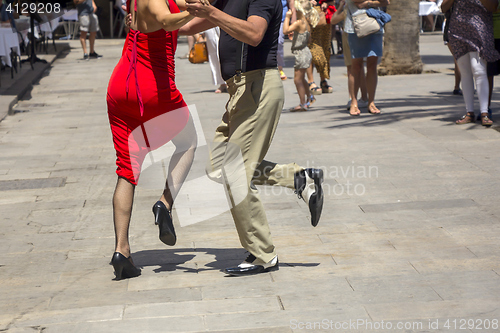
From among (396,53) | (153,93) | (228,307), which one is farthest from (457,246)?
(396,53)

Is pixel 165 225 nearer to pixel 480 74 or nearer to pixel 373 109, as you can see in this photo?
pixel 480 74

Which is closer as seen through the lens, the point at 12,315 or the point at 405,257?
the point at 12,315

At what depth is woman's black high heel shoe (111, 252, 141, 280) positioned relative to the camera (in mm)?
3967

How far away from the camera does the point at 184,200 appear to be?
19.1 feet

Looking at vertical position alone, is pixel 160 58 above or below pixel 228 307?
above

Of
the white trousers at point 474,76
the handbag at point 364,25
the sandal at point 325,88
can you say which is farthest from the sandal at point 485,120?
the sandal at point 325,88

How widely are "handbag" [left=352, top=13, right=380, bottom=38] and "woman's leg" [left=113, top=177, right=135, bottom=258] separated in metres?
5.64

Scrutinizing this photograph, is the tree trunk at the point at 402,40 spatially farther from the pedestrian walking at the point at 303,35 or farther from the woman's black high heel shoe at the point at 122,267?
the woman's black high heel shoe at the point at 122,267

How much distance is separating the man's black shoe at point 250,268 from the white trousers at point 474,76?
4932mm

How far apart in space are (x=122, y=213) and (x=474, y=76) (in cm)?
544

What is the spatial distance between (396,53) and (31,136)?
7471 millimetres

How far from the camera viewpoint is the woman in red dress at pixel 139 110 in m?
3.99

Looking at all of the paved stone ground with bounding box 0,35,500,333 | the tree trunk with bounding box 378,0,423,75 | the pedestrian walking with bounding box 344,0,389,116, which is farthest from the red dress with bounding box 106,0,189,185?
the tree trunk with bounding box 378,0,423,75

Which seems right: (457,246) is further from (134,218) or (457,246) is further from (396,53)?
(396,53)
